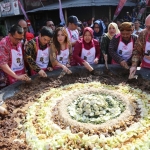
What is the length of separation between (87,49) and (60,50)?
0.57 m

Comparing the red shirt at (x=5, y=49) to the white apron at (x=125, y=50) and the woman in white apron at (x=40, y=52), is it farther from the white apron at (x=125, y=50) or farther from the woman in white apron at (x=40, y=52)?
the white apron at (x=125, y=50)

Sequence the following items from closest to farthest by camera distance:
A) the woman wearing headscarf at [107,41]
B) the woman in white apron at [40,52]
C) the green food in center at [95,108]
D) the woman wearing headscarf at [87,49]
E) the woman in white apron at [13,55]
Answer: the green food in center at [95,108] < the woman in white apron at [13,55] < the woman in white apron at [40,52] < the woman wearing headscarf at [87,49] < the woman wearing headscarf at [107,41]

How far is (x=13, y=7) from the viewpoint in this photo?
14.9 m

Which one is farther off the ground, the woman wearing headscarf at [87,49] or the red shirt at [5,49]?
the red shirt at [5,49]

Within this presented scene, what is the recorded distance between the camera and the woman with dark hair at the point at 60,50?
4039mm

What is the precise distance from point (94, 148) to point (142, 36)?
239 cm

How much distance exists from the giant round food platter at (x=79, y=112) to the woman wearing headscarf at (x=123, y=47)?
213 mm

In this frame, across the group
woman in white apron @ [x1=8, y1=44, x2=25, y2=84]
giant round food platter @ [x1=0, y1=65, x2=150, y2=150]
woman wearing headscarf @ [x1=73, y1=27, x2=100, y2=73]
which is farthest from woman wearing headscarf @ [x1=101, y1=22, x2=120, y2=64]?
woman in white apron @ [x1=8, y1=44, x2=25, y2=84]

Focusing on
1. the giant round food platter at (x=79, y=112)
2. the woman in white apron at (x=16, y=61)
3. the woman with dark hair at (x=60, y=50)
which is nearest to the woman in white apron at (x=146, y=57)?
the giant round food platter at (x=79, y=112)

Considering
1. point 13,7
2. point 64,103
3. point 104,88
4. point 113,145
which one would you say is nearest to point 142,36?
point 104,88

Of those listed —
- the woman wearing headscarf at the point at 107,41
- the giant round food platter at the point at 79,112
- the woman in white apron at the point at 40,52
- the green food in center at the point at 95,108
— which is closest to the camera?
the giant round food platter at the point at 79,112

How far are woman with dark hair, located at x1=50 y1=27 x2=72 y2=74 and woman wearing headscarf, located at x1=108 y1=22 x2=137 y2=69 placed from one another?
0.89 meters

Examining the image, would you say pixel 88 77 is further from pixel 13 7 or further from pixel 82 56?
pixel 13 7

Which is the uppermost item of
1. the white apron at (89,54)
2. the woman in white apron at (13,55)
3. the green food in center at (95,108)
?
the woman in white apron at (13,55)
